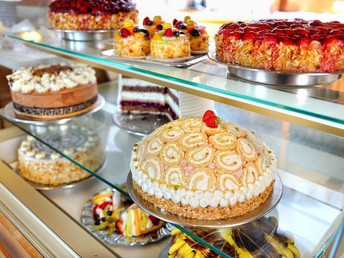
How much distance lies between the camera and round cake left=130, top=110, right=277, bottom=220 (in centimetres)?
93

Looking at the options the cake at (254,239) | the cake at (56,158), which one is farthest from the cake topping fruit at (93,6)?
the cake at (254,239)

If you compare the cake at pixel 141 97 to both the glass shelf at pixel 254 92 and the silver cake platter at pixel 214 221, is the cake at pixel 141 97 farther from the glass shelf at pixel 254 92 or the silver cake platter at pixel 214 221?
the silver cake platter at pixel 214 221

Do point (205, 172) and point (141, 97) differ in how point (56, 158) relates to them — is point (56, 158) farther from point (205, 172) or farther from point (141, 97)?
point (205, 172)

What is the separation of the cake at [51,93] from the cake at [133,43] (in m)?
0.67

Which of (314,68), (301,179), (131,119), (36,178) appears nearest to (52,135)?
(36,178)

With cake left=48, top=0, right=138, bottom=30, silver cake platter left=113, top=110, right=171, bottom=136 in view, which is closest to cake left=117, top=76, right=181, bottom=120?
silver cake platter left=113, top=110, right=171, bottom=136

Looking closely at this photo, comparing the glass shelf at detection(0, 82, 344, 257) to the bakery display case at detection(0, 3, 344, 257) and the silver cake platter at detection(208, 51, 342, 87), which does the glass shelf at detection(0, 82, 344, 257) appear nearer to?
the bakery display case at detection(0, 3, 344, 257)

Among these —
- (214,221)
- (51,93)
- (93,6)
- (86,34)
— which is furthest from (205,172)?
(51,93)

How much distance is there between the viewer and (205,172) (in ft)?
3.09

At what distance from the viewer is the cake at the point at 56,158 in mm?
1731

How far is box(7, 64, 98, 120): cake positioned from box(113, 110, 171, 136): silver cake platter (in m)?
0.17

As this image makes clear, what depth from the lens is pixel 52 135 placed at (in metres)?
1.88

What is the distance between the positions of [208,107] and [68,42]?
634mm

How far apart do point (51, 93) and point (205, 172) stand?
1086 mm
